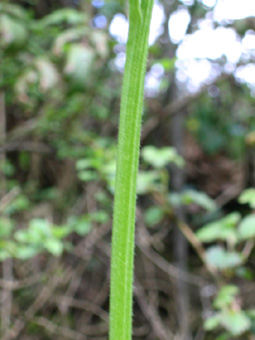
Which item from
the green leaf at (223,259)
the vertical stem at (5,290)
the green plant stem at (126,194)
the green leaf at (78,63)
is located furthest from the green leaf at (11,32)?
the green plant stem at (126,194)

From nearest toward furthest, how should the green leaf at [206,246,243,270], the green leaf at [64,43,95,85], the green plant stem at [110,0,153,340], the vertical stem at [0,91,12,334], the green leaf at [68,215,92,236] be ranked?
1. the green plant stem at [110,0,153,340]
2. the green leaf at [206,246,243,270]
3. the green leaf at [64,43,95,85]
4. the green leaf at [68,215,92,236]
5. the vertical stem at [0,91,12,334]

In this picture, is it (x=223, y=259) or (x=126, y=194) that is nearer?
(x=126, y=194)

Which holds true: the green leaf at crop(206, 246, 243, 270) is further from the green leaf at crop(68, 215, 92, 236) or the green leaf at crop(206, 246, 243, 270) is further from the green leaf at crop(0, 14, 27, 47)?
the green leaf at crop(0, 14, 27, 47)

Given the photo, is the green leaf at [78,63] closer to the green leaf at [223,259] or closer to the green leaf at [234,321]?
the green leaf at [223,259]

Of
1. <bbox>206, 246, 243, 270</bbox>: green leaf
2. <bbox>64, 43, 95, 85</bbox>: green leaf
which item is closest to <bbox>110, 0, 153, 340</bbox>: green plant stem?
<bbox>206, 246, 243, 270</bbox>: green leaf

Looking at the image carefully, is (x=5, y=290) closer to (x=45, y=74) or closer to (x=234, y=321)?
(x=45, y=74)

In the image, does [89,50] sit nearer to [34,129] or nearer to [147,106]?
[34,129]

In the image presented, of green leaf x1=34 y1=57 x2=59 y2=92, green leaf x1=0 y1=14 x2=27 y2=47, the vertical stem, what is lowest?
the vertical stem

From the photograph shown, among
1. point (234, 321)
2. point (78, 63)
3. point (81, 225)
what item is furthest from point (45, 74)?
point (234, 321)
